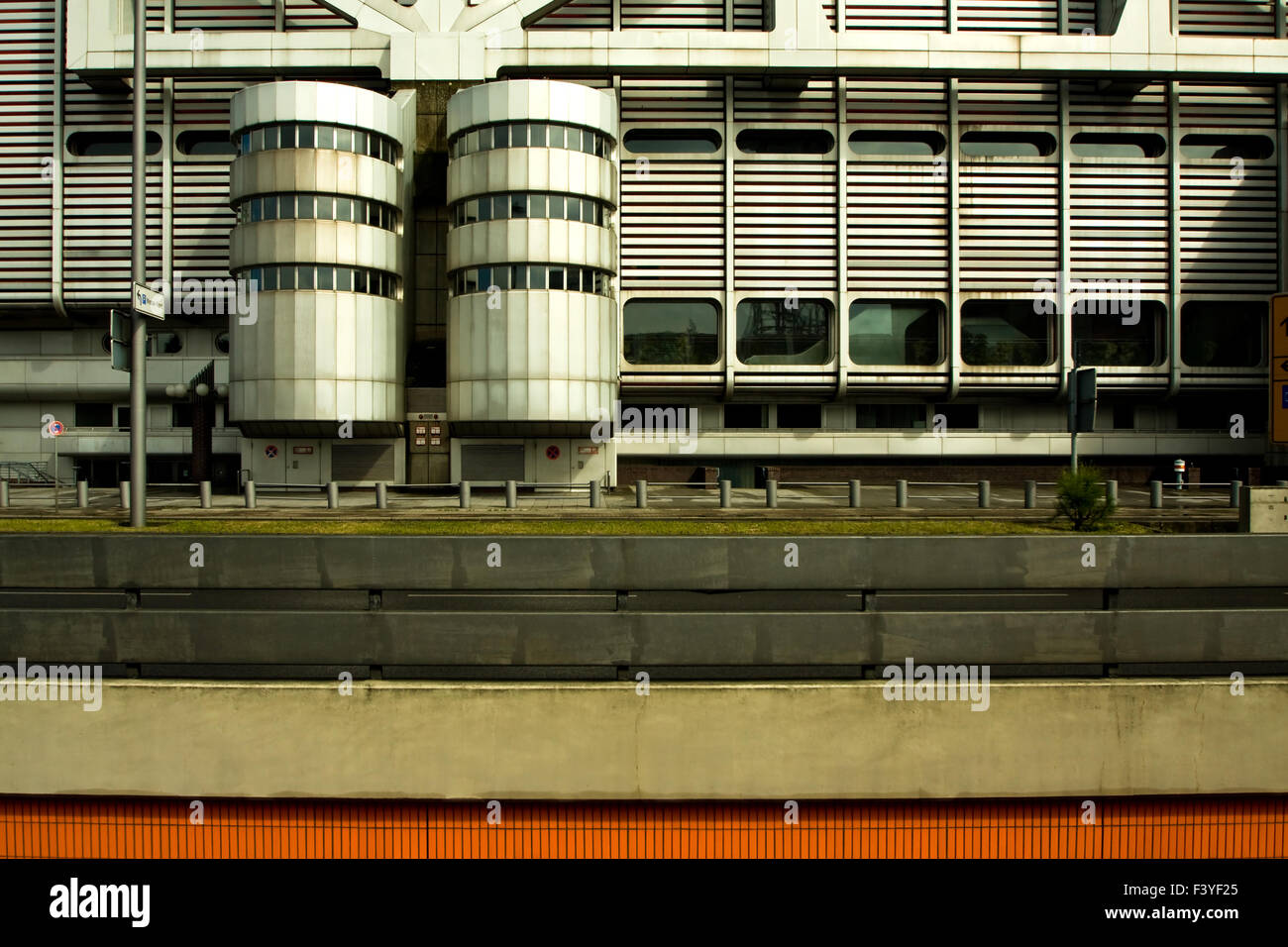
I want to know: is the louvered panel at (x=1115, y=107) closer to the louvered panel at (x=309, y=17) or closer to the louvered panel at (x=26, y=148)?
the louvered panel at (x=309, y=17)

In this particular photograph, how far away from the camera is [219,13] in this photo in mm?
30812

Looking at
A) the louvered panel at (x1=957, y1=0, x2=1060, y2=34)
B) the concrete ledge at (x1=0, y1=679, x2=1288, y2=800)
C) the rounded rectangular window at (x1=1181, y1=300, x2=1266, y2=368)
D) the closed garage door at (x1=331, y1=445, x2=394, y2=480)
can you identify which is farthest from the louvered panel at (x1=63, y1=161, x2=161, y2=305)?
the rounded rectangular window at (x1=1181, y1=300, x2=1266, y2=368)

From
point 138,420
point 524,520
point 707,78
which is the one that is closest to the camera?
point 138,420

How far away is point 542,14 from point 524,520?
A: 24768 millimetres

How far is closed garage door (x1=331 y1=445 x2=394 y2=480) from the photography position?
28.5 meters

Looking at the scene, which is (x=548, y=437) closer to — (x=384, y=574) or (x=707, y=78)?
(x=707, y=78)

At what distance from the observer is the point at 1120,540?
6.01 m

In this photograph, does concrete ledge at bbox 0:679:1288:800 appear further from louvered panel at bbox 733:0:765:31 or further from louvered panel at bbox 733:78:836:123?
louvered panel at bbox 733:0:765:31

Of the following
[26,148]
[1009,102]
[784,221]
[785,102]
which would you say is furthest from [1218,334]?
[26,148]

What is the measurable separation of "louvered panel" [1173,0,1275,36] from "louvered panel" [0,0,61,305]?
49.0 metres

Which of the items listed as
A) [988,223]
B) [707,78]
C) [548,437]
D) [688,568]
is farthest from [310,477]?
[988,223]

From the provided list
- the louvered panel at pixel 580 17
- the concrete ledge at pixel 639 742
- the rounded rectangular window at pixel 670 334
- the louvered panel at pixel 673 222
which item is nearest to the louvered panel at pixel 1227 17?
the louvered panel at pixel 673 222

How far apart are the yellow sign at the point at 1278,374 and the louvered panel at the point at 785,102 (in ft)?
77.9

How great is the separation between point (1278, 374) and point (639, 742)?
12189 mm
